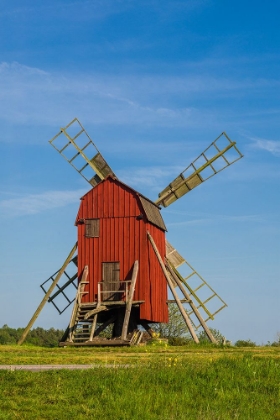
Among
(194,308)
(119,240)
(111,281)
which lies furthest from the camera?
(194,308)

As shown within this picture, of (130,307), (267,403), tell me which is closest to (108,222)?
(130,307)

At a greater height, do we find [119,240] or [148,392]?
[119,240]

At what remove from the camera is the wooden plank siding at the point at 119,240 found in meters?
37.8

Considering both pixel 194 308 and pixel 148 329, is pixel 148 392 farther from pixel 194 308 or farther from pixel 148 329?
pixel 148 329

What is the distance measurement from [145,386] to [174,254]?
26.6m

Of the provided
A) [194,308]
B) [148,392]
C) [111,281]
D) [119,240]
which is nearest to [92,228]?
[119,240]

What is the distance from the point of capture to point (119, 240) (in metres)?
38.2

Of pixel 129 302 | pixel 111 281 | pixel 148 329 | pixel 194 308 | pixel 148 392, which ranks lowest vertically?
pixel 148 392

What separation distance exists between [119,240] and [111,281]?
83.0 inches

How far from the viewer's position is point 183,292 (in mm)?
39688

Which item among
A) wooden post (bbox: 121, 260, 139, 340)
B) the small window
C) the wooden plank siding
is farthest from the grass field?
the small window

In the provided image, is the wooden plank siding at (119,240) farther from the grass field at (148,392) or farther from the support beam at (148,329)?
the grass field at (148,392)

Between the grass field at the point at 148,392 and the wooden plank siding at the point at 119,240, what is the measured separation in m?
18.7

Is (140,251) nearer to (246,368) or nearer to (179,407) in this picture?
(246,368)
